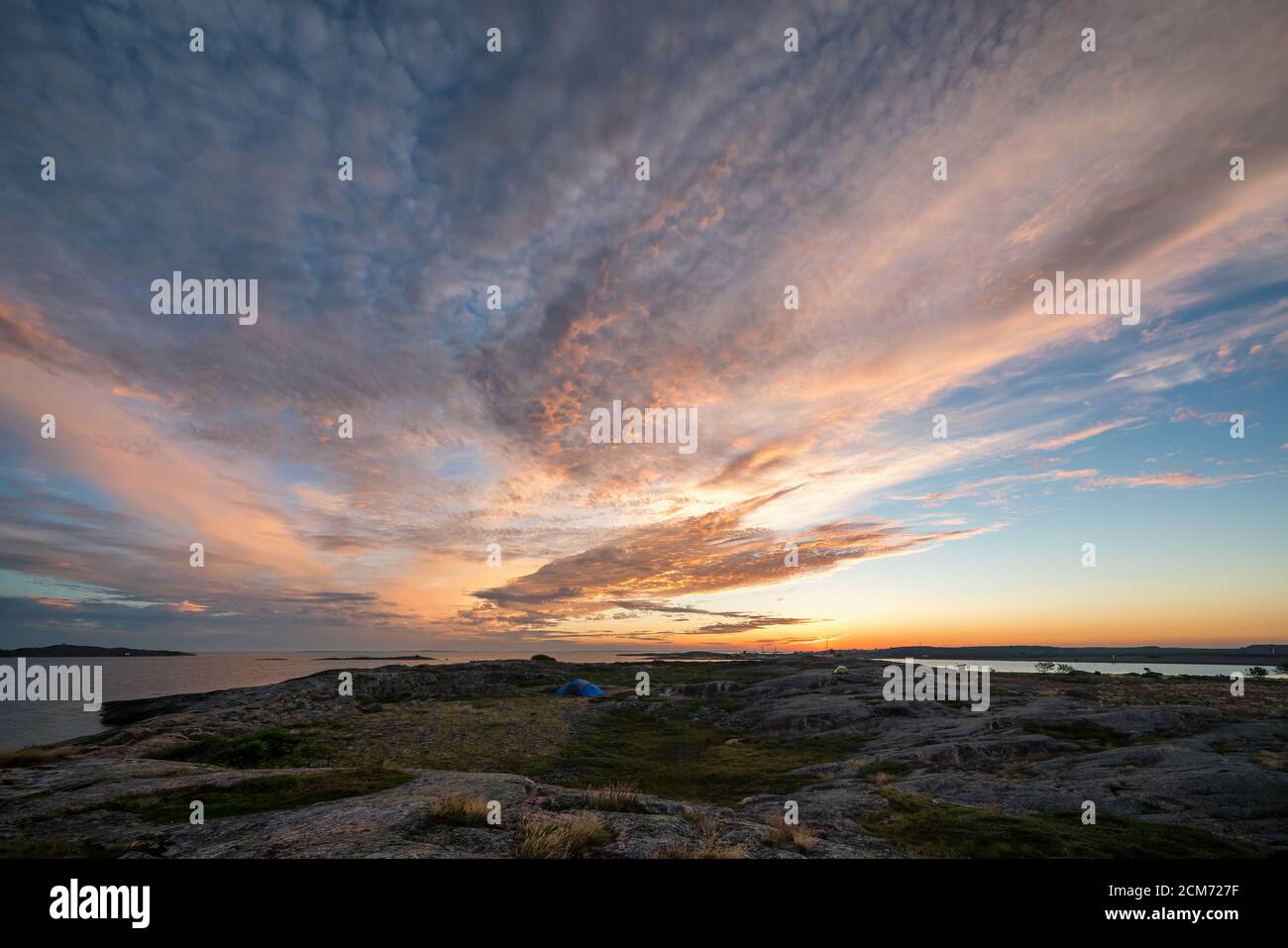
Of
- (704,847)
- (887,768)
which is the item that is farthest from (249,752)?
(887,768)

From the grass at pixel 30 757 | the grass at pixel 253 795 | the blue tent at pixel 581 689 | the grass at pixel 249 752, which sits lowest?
the blue tent at pixel 581 689

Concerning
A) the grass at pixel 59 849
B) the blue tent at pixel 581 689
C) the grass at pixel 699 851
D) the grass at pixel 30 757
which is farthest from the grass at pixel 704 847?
the blue tent at pixel 581 689

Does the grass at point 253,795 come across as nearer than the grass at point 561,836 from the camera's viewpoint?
No

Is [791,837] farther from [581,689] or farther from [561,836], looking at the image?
[581,689]

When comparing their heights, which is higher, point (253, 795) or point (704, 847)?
point (704, 847)

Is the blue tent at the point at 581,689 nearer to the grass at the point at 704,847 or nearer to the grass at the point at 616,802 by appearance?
the grass at the point at 616,802

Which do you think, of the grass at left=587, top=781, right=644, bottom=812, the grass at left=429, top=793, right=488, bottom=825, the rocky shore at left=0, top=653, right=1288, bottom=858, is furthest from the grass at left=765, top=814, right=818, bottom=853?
the grass at left=429, top=793, right=488, bottom=825
